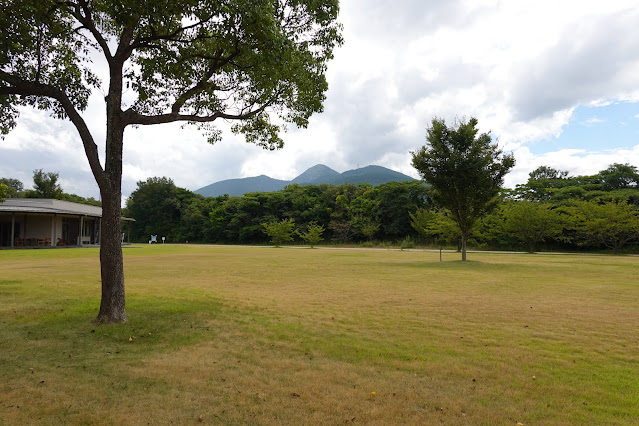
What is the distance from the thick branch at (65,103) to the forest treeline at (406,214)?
73.7 feet

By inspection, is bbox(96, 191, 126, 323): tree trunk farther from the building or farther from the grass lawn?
the building

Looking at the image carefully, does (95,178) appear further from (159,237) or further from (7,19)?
(159,237)

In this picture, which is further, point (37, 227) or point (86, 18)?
point (37, 227)

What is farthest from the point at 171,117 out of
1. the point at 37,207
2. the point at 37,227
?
the point at 37,227

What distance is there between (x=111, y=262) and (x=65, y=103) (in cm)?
292

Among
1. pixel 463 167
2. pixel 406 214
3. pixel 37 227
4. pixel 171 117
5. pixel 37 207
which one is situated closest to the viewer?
pixel 171 117

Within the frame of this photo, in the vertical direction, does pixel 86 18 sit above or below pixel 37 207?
above

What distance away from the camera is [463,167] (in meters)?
20.4

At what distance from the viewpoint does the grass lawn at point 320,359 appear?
Result: 3350mm

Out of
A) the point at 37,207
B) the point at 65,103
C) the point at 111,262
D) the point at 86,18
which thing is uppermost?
the point at 86,18

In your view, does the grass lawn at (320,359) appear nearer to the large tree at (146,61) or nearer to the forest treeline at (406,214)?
the large tree at (146,61)

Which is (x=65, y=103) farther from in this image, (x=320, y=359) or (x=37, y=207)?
(x=37, y=207)

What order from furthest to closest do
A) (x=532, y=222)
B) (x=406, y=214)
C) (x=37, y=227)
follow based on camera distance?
1. (x=406, y=214)
2. (x=532, y=222)
3. (x=37, y=227)

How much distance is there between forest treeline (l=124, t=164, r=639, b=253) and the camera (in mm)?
35312
